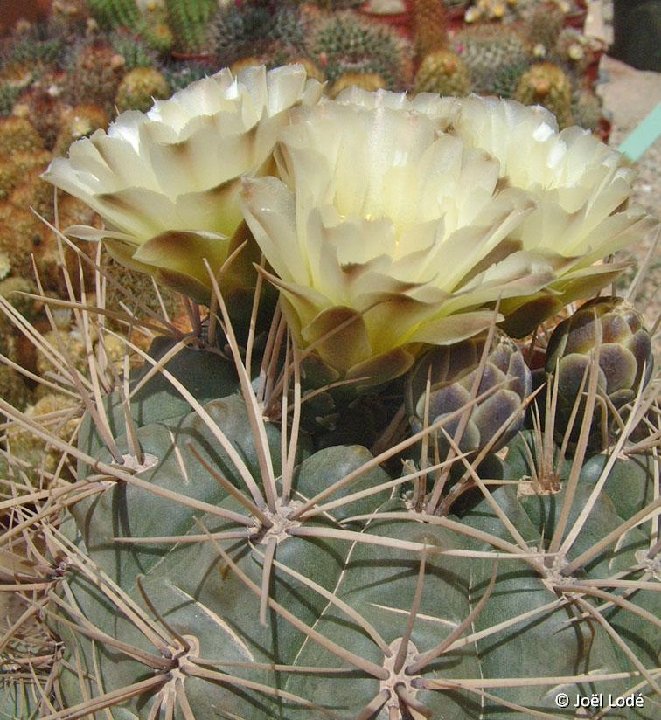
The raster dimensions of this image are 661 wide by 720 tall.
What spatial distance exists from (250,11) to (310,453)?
341 centimetres

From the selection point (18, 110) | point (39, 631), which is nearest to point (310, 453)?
point (39, 631)

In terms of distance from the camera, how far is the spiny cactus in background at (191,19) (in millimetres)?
3971

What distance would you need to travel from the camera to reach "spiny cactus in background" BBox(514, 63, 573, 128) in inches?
121

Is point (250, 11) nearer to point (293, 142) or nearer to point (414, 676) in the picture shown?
point (293, 142)

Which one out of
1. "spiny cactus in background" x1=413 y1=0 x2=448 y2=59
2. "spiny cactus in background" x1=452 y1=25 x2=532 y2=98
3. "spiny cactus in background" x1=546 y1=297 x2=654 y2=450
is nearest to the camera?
"spiny cactus in background" x1=546 y1=297 x2=654 y2=450

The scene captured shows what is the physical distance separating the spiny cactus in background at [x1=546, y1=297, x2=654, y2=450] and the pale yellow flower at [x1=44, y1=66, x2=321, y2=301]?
1.02ft

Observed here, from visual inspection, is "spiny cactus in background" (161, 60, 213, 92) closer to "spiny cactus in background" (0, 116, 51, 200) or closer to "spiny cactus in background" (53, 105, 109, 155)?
"spiny cactus in background" (53, 105, 109, 155)

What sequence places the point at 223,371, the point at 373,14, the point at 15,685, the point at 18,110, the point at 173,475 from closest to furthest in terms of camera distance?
1. the point at 173,475
2. the point at 223,371
3. the point at 15,685
4. the point at 18,110
5. the point at 373,14

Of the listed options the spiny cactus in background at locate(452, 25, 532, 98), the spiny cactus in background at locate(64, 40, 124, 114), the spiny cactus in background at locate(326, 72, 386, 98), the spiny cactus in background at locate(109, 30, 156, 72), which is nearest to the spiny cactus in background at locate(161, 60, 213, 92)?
the spiny cactus in background at locate(109, 30, 156, 72)

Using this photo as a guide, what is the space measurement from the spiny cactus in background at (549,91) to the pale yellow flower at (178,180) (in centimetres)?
258

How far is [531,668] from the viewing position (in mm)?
582

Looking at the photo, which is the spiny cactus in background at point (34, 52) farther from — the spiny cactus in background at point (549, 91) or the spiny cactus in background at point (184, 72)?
the spiny cactus in background at point (549, 91)
